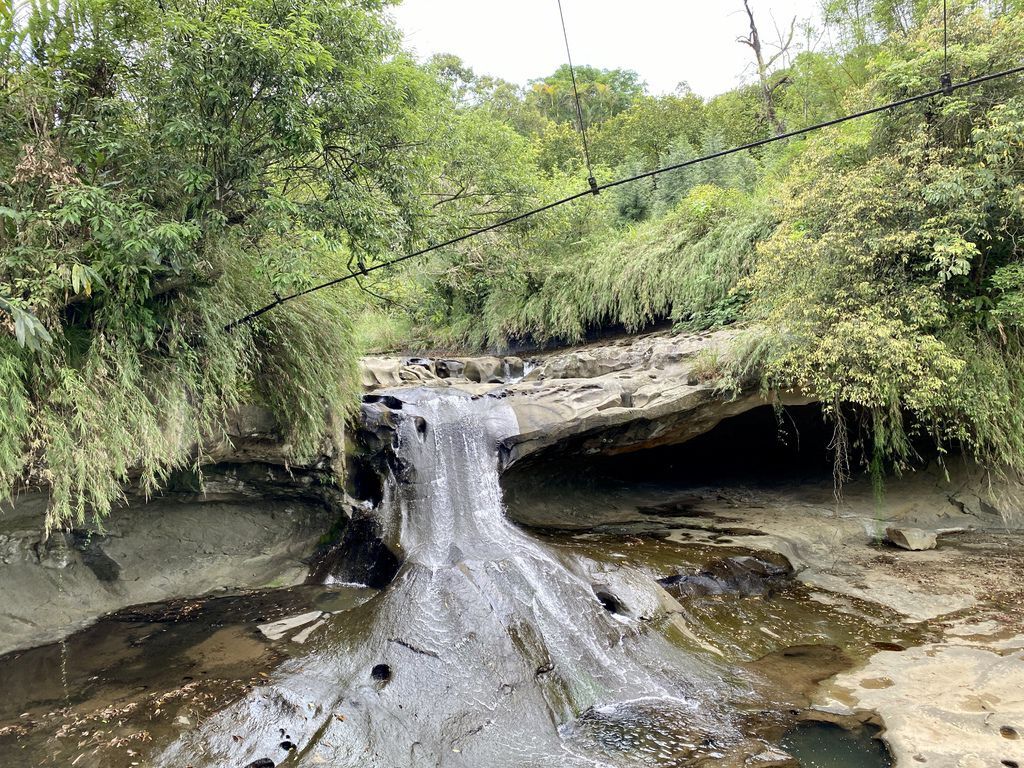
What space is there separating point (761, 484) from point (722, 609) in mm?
4436

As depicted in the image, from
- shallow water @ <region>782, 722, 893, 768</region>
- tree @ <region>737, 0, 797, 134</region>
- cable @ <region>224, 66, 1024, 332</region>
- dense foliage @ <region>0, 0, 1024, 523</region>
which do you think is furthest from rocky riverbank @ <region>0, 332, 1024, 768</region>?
tree @ <region>737, 0, 797, 134</region>

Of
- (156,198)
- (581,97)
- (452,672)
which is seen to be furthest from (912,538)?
(581,97)

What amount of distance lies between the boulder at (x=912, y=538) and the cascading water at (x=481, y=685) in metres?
4.39

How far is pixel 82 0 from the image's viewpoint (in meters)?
4.53

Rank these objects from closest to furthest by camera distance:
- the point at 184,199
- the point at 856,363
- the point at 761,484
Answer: the point at 184,199 < the point at 856,363 < the point at 761,484

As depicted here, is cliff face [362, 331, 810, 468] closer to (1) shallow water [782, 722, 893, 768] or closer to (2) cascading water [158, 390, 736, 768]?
(2) cascading water [158, 390, 736, 768]

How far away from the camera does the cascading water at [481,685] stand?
13.4 feet

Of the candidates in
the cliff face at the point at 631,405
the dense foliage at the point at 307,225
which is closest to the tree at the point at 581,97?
the dense foliage at the point at 307,225

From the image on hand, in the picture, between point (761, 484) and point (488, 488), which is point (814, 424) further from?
point (488, 488)

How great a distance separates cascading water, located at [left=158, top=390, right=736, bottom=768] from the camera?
4.07 metres

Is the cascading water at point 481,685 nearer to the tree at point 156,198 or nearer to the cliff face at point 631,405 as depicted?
the cliff face at point 631,405

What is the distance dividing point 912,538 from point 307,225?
28.0 feet

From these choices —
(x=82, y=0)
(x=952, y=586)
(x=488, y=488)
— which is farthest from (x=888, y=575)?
(x=82, y=0)

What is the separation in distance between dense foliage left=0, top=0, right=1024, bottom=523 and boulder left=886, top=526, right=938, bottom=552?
112 centimetres
